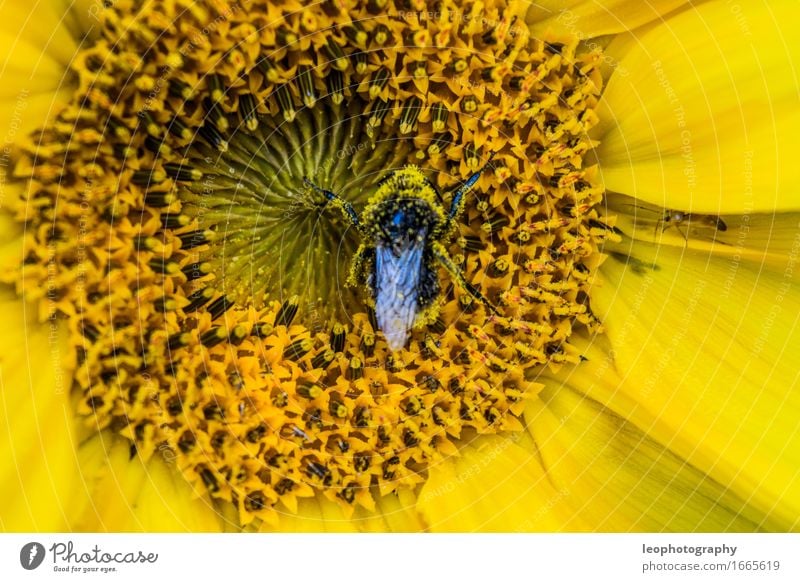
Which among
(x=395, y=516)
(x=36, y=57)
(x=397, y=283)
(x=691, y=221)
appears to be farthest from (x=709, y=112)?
(x=36, y=57)

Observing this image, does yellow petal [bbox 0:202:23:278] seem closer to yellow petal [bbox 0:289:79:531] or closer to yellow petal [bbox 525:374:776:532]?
yellow petal [bbox 0:289:79:531]

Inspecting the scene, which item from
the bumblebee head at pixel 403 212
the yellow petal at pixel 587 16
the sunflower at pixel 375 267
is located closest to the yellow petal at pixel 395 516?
the sunflower at pixel 375 267

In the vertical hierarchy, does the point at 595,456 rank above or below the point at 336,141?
below

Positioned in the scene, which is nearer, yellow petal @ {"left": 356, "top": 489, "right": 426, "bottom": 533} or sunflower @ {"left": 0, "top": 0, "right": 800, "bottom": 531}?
sunflower @ {"left": 0, "top": 0, "right": 800, "bottom": 531}

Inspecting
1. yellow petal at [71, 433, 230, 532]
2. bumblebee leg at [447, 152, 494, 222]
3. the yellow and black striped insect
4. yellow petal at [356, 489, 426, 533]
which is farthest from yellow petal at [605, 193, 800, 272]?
yellow petal at [71, 433, 230, 532]

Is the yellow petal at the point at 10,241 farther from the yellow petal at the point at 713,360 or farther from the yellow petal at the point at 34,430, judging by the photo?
the yellow petal at the point at 713,360
